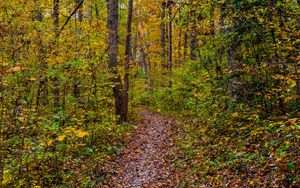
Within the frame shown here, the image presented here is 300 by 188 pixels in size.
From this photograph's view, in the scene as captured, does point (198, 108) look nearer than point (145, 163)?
No

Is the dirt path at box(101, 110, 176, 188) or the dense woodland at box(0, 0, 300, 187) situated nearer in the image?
the dense woodland at box(0, 0, 300, 187)

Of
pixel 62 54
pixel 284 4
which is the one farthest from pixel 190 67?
pixel 284 4

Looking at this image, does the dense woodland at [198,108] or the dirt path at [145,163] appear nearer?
the dense woodland at [198,108]

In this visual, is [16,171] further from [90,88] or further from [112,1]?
[112,1]

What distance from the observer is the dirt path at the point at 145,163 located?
24.1 ft

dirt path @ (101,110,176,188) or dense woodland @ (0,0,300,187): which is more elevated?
dense woodland @ (0,0,300,187)

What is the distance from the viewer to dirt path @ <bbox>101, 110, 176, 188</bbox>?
7.35 meters

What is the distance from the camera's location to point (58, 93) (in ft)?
35.9

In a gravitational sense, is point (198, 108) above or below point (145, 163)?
above

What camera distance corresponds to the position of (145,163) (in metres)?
8.86

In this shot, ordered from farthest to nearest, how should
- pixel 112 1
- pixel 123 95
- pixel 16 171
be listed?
pixel 123 95 → pixel 112 1 → pixel 16 171

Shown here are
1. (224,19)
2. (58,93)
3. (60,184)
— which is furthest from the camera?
(58,93)

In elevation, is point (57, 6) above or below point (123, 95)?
above

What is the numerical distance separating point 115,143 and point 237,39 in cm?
561
